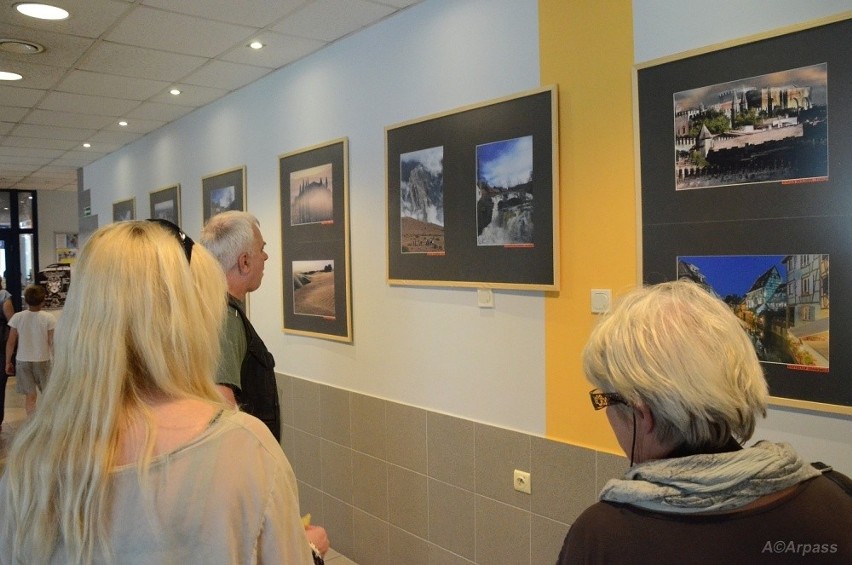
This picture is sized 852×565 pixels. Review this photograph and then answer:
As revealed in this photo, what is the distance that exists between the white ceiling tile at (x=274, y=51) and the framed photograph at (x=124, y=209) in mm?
3057

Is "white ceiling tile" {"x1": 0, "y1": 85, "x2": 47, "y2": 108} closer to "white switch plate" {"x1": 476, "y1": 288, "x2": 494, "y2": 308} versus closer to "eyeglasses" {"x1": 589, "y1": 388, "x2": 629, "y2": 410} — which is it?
"white switch plate" {"x1": 476, "y1": 288, "x2": 494, "y2": 308}

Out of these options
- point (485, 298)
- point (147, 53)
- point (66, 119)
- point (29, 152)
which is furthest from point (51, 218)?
point (485, 298)

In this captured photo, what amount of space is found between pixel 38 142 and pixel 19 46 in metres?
3.29

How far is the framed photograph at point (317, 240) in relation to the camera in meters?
3.60

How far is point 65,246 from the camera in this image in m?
11.7

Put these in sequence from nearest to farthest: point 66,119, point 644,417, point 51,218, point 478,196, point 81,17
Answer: point 644,417, point 478,196, point 81,17, point 66,119, point 51,218

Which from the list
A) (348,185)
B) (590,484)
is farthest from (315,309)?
(590,484)

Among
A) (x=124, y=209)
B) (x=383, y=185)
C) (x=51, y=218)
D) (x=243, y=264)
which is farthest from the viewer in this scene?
(x=51, y=218)

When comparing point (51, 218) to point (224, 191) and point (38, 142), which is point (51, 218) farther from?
point (224, 191)

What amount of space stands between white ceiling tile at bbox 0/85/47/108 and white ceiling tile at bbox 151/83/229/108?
2.60 ft

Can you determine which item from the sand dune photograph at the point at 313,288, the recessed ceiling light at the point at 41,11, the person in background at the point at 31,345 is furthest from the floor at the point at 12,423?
the recessed ceiling light at the point at 41,11

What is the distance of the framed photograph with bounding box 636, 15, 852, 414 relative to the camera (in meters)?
1.77

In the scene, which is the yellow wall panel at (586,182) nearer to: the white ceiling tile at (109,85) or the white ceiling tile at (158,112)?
the white ceiling tile at (109,85)

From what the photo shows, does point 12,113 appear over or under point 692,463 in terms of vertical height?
over
